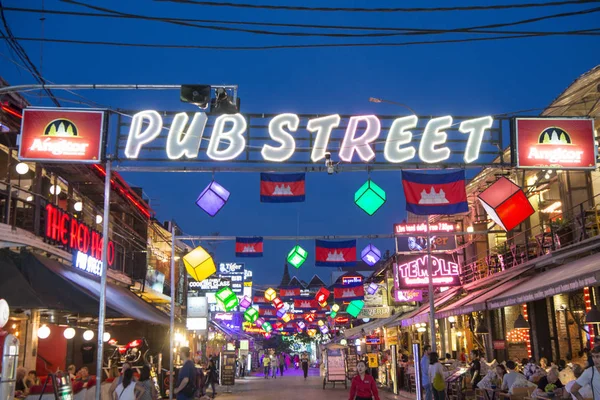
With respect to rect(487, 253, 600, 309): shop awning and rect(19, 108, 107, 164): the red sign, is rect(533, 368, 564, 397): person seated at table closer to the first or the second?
rect(487, 253, 600, 309): shop awning

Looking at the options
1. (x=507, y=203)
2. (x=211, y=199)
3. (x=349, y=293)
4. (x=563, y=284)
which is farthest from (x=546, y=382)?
(x=349, y=293)

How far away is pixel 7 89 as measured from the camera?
1275cm

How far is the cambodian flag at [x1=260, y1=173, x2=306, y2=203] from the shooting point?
18719mm

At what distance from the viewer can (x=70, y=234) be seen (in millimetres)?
22000

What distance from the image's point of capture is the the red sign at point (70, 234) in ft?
66.1

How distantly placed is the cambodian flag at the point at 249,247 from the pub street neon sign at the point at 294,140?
971cm

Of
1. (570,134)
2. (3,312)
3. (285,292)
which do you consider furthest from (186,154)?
(285,292)

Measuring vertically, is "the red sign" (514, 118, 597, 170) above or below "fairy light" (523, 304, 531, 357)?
above

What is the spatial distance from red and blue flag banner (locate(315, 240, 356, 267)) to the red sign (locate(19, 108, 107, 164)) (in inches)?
495

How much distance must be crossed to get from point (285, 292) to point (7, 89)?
40.2 metres

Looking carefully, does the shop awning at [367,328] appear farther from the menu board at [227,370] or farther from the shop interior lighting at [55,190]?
the shop interior lighting at [55,190]

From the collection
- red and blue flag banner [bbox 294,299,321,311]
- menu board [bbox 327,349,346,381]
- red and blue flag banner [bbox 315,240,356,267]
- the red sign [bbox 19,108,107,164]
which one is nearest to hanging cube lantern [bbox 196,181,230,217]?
the red sign [bbox 19,108,107,164]

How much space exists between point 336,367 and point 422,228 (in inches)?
388

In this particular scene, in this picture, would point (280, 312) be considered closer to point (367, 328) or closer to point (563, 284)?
point (367, 328)
